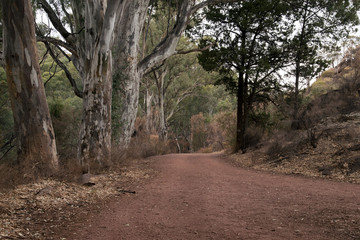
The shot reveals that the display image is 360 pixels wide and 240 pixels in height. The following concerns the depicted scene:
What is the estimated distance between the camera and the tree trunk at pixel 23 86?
21.3ft

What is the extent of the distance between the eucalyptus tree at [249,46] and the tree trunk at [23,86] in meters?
9.91

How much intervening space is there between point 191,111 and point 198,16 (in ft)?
84.6

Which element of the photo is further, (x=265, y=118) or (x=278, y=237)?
(x=265, y=118)

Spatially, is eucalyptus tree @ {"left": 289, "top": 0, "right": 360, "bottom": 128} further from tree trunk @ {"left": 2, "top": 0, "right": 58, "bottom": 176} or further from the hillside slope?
tree trunk @ {"left": 2, "top": 0, "right": 58, "bottom": 176}

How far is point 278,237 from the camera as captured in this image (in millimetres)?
3434

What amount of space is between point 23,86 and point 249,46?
11480 mm

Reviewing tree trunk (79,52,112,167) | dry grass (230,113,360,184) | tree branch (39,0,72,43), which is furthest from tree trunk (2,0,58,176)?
dry grass (230,113,360,184)

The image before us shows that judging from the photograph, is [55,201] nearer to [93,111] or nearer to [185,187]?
[185,187]

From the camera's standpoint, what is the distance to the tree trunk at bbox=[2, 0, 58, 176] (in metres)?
6.50

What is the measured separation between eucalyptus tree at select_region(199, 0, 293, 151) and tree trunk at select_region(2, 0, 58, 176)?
9.91 metres

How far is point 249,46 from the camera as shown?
15.1 meters

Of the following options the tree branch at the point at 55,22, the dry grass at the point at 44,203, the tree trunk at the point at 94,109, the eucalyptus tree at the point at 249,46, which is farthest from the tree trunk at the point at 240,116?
the dry grass at the point at 44,203

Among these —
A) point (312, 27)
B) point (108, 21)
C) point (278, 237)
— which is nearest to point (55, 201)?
point (278, 237)

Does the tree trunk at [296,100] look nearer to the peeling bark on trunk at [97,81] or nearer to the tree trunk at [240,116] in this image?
the tree trunk at [240,116]
